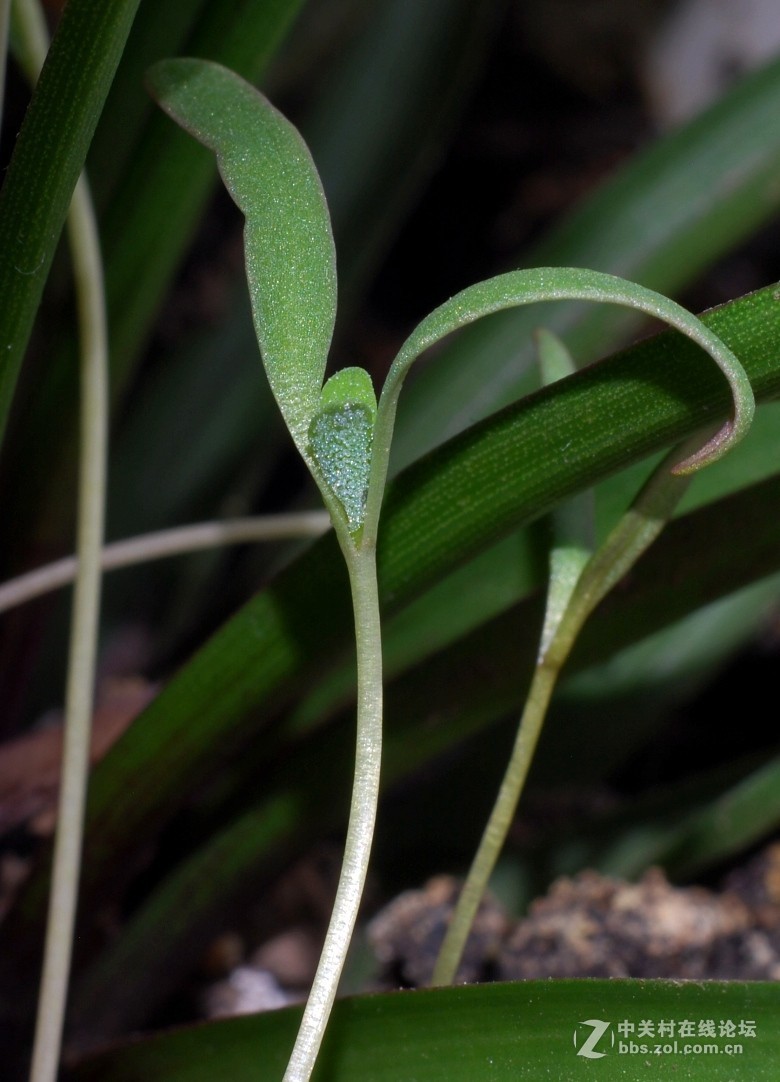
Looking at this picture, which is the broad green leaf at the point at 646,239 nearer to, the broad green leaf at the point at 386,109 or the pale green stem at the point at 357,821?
the broad green leaf at the point at 386,109

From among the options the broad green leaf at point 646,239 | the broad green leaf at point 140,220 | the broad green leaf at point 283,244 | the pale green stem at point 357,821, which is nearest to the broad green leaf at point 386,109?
the broad green leaf at point 646,239

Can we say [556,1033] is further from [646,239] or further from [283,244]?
[646,239]

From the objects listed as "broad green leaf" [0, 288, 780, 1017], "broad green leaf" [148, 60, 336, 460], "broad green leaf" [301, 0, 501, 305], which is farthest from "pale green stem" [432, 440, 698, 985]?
"broad green leaf" [301, 0, 501, 305]

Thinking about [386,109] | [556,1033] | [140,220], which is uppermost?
[386,109]

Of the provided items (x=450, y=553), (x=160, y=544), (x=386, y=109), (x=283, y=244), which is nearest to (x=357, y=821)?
(x=450, y=553)

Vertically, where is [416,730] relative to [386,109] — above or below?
below

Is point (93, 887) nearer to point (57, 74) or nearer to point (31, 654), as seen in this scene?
point (31, 654)
